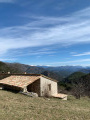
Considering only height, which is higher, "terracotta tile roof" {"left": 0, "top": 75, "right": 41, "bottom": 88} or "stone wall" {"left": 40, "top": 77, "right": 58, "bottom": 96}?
"terracotta tile roof" {"left": 0, "top": 75, "right": 41, "bottom": 88}

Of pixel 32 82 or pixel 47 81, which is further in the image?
pixel 47 81

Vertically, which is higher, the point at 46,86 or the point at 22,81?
the point at 22,81

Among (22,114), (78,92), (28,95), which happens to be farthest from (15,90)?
(78,92)

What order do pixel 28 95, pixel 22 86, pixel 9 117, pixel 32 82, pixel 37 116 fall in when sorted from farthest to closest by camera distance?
pixel 32 82 < pixel 22 86 < pixel 28 95 < pixel 37 116 < pixel 9 117

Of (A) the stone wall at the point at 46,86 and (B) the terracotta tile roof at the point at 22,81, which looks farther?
(A) the stone wall at the point at 46,86

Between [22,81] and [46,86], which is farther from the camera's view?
[46,86]

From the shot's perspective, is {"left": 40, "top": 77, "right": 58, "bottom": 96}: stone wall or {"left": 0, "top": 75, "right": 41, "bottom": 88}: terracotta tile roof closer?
{"left": 0, "top": 75, "right": 41, "bottom": 88}: terracotta tile roof

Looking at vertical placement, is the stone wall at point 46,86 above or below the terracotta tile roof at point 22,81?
below

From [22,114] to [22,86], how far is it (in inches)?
253

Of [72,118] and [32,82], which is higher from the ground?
[32,82]

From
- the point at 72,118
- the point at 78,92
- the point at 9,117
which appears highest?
the point at 9,117

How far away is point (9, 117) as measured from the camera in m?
6.32

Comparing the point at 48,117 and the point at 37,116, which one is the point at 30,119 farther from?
the point at 48,117

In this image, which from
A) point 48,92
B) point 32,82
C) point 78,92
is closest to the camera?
point 32,82
